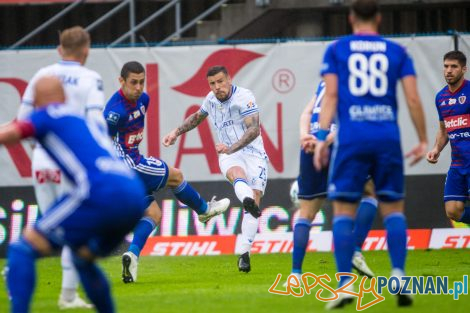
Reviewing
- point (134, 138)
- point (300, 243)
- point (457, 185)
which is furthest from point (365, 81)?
point (457, 185)

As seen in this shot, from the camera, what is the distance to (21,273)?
6.62 meters

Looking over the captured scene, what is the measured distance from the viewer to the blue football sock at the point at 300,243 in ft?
32.0

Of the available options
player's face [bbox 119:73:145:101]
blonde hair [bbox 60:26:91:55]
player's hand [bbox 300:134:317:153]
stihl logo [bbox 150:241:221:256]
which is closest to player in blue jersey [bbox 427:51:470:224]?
player's face [bbox 119:73:145:101]

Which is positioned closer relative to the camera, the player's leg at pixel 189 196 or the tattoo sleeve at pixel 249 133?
the player's leg at pixel 189 196

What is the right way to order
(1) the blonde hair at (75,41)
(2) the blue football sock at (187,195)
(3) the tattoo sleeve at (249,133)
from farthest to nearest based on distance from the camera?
1. (3) the tattoo sleeve at (249,133)
2. (2) the blue football sock at (187,195)
3. (1) the blonde hair at (75,41)

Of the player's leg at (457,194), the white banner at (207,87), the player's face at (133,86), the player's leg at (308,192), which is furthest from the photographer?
the white banner at (207,87)

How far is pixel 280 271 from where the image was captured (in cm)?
1234

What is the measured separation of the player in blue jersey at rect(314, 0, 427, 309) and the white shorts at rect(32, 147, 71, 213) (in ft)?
7.31

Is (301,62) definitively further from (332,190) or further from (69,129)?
(69,129)

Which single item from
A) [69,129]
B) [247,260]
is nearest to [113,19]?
[247,260]

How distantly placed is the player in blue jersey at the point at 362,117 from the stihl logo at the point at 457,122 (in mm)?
5317

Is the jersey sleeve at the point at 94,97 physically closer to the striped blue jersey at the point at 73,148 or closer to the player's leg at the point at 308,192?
the striped blue jersey at the point at 73,148

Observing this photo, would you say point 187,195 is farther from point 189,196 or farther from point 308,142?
point 308,142

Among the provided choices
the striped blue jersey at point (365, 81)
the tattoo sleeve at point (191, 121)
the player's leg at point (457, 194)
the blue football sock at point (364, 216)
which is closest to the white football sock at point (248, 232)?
the tattoo sleeve at point (191, 121)
